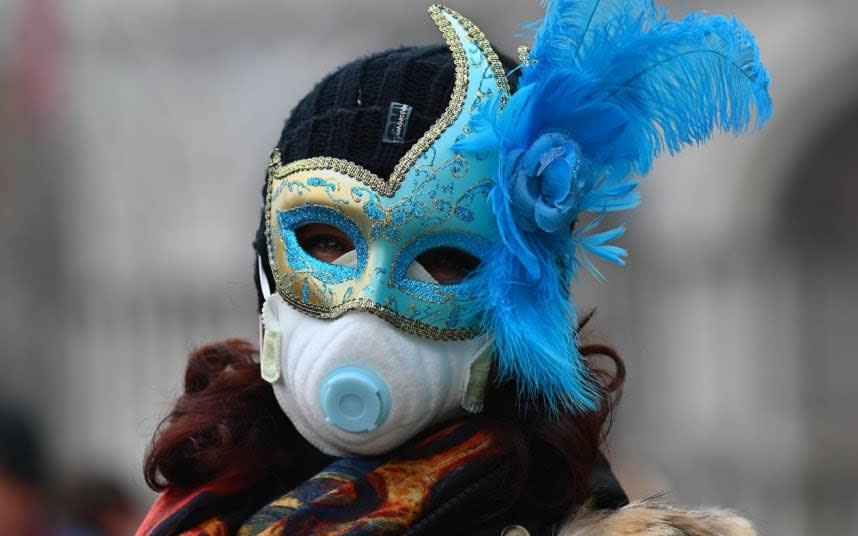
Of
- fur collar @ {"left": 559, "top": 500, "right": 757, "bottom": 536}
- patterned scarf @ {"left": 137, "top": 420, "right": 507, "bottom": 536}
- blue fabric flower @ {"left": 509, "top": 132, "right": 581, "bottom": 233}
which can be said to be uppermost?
blue fabric flower @ {"left": 509, "top": 132, "right": 581, "bottom": 233}

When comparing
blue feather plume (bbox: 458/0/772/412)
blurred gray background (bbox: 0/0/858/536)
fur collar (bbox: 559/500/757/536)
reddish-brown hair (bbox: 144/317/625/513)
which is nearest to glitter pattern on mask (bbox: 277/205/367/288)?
blue feather plume (bbox: 458/0/772/412)

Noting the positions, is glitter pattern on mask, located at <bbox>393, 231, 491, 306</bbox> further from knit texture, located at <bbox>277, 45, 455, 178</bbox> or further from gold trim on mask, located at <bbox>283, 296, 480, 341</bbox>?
knit texture, located at <bbox>277, 45, 455, 178</bbox>

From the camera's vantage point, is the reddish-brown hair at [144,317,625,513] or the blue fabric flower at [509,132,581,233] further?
the reddish-brown hair at [144,317,625,513]

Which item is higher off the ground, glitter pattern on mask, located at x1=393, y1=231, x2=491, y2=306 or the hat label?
the hat label

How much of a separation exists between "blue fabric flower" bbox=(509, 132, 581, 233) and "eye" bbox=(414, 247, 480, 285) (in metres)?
0.12

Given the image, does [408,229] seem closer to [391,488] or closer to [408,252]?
[408,252]

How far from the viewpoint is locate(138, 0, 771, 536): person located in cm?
237

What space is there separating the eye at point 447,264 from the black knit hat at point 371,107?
Result: 6.2 inches

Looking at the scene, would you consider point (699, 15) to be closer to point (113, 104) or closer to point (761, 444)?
point (761, 444)

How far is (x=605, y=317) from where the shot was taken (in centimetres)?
859

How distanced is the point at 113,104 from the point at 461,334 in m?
7.75

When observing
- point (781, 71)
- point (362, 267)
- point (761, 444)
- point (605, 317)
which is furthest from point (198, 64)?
point (362, 267)

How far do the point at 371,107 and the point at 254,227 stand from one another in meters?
6.78

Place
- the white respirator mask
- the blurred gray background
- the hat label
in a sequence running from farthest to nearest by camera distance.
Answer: the blurred gray background < the hat label < the white respirator mask
